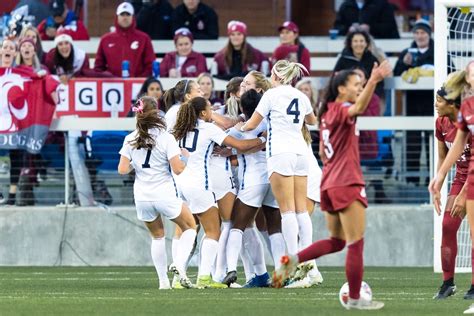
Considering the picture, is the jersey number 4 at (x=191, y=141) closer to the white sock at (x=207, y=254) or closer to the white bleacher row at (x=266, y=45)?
the white sock at (x=207, y=254)

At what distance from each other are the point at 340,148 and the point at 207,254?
3.31 metres

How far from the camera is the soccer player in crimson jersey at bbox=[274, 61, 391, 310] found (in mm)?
11523

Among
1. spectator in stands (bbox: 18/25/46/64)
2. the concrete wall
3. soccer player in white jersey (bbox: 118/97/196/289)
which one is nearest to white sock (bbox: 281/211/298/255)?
soccer player in white jersey (bbox: 118/97/196/289)

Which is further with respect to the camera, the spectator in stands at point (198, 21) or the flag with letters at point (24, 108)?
the spectator in stands at point (198, 21)

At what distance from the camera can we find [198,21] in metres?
22.6

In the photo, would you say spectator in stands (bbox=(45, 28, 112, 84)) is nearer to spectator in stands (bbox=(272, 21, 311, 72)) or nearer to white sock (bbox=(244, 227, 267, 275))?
spectator in stands (bbox=(272, 21, 311, 72))

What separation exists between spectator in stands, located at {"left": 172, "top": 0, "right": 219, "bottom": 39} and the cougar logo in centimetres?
372

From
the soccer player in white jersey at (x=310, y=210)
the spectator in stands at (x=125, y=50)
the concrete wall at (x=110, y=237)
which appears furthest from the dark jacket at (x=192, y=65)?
the soccer player in white jersey at (x=310, y=210)

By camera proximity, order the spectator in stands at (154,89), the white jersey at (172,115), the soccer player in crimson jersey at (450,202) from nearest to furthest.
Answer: the soccer player in crimson jersey at (450,202), the white jersey at (172,115), the spectator in stands at (154,89)

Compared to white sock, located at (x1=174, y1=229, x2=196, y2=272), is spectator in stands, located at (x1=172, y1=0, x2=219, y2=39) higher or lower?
higher

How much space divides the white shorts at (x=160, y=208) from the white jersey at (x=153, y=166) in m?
0.05

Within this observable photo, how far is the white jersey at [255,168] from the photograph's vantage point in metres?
15.0

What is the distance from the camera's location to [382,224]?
773 inches

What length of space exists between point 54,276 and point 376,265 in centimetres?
465
